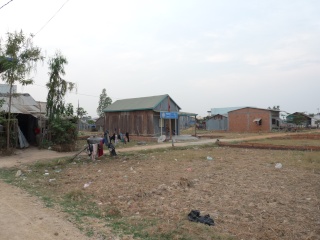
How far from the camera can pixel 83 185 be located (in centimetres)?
778

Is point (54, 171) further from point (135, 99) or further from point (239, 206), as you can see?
point (135, 99)

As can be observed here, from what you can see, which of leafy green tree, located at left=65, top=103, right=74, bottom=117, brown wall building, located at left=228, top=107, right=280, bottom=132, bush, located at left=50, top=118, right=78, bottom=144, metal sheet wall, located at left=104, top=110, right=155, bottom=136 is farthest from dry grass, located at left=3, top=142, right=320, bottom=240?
brown wall building, located at left=228, top=107, right=280, bottom=132

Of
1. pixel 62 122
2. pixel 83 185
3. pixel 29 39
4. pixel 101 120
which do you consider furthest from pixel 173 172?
pixel 101 120

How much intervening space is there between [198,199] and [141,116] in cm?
1907

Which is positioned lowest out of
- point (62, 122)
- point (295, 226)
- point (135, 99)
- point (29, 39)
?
point (295, 226)

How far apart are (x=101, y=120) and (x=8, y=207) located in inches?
1532

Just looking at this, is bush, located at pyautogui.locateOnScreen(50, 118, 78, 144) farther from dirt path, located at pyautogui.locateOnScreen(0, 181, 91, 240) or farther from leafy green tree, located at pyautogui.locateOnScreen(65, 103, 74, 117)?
dirt path, located at pyautogui.locateOnScreen(0, 181, 91, 240)

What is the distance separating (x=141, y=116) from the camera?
81.8ft

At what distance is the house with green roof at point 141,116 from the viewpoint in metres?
24.4

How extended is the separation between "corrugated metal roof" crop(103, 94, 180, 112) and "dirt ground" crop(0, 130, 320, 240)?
14.5 m

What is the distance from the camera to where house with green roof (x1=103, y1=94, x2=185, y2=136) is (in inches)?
961

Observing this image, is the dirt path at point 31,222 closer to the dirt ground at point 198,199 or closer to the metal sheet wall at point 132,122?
the dirt ground at point 198,199

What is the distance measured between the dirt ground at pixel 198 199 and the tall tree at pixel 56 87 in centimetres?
779

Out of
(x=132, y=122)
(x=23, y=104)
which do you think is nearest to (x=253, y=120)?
(x=132, y=122)
